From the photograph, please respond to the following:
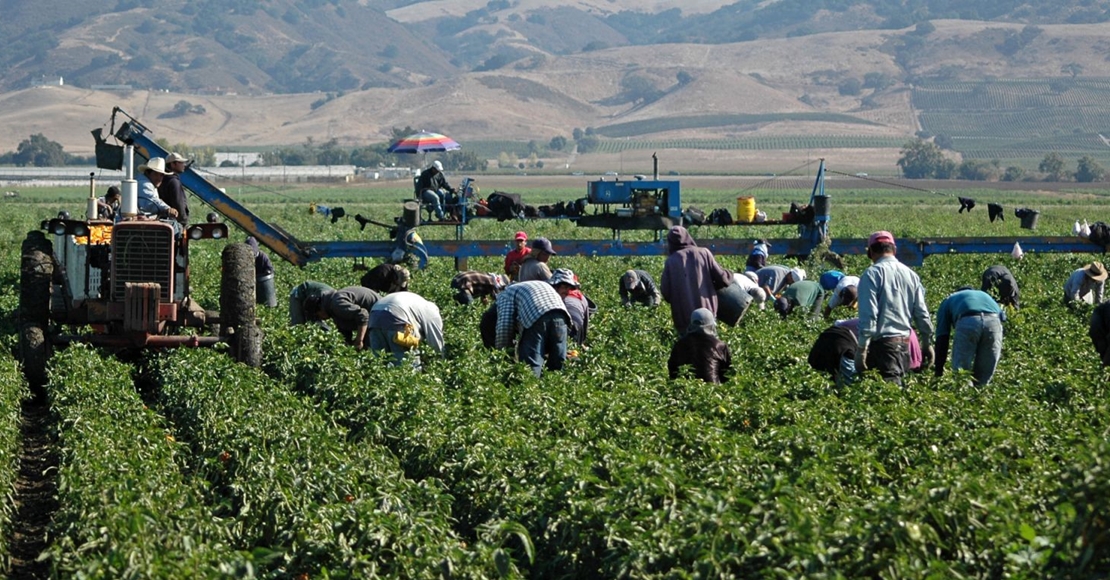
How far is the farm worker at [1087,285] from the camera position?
19375mm

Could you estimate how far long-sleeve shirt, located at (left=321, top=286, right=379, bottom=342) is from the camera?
15367mm

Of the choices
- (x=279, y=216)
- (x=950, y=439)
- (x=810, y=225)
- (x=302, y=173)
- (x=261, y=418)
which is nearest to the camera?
(x=950, y=439)

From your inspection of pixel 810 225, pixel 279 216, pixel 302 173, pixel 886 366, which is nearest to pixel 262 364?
pixel 886 366

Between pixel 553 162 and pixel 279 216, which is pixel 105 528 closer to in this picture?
pixel 279 216

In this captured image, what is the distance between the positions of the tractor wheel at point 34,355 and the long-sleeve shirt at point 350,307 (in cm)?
263

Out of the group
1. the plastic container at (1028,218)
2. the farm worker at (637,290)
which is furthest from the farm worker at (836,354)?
the plastic container at (1028,218)

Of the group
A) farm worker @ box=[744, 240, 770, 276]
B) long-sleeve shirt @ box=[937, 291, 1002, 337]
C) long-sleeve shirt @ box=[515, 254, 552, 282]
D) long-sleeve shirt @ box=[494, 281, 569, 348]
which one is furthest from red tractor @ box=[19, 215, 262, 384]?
farm worker @ box=[744, 240, 770, 276]

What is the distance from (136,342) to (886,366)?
6.86 m

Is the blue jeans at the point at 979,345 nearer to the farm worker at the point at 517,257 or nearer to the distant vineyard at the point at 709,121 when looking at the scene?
the farm worker at the point at 517,257

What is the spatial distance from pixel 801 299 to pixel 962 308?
534 centimetres

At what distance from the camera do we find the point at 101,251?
15.9 m

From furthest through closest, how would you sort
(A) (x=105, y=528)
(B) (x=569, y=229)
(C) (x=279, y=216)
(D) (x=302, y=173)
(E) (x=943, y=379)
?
(D) (x=302, y=173), (C) (x=279, y=216), (B) (x=569, y=229), (E) (x=943, y=379), (A) (x=105, y=528)

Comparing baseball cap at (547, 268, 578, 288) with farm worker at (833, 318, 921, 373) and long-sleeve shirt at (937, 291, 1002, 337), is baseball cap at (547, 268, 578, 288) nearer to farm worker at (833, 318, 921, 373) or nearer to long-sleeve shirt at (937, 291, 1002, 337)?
farm worker at (833, 318, 921, 373)

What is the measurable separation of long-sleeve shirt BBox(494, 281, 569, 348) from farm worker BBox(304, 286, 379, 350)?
4.58 ft
